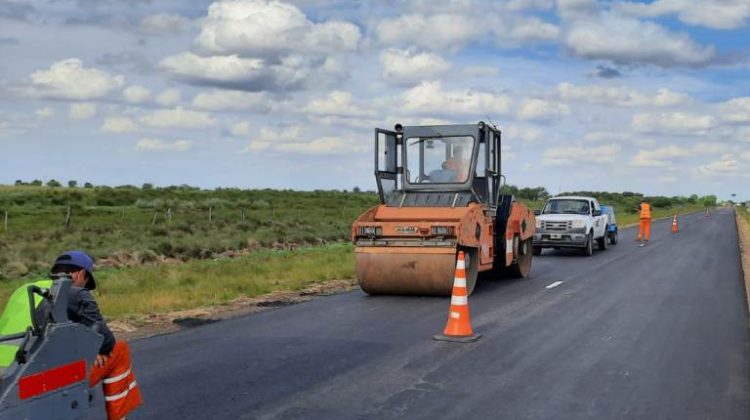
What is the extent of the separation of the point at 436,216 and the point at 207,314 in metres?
4.38

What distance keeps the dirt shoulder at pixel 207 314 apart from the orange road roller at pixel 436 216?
59.6 inches

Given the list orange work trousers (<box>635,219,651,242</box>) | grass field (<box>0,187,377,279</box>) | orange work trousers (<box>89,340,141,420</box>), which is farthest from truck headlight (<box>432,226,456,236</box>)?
orange work trousers (<box>635,219,651,242</box>)

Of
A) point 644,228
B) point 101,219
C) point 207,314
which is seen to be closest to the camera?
point 207,314

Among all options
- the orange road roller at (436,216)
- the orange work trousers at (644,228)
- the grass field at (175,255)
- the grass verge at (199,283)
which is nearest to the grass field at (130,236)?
the grass field at (175,255)

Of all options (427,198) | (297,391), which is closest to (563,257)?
(427,198)

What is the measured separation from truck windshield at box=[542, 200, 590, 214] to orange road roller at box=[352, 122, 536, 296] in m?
8.56

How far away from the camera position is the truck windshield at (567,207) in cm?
2545

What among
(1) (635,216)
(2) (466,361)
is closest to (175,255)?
(2) (466,361)

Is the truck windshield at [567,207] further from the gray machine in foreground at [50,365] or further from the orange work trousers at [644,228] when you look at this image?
the gray machine in foreground at [50,365]

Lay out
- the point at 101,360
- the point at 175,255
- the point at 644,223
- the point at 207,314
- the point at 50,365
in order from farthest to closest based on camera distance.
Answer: the point at 644,223 → the point at 175,255 → the point at 207,314 → the point at 101,360 → the point at 50,365

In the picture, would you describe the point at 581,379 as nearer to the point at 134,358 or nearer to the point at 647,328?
the point at 647,328

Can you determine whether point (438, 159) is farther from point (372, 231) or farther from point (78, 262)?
point (78, 262)

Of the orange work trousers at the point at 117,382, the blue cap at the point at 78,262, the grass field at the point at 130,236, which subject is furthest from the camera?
the grass field at the point at 130,236

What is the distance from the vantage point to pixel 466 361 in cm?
854
